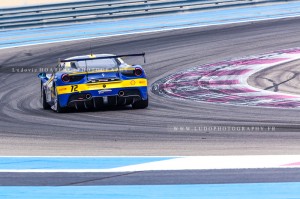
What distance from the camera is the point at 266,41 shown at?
2284cm

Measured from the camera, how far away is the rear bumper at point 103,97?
13812mm

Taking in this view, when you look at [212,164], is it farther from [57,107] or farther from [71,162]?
[57,107]

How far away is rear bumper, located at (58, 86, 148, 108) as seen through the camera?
45.3ft

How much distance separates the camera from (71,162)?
9.21 meters

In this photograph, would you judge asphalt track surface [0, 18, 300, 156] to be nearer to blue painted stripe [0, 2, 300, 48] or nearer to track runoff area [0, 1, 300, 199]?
track runoff area [0, 1, 300, 199]

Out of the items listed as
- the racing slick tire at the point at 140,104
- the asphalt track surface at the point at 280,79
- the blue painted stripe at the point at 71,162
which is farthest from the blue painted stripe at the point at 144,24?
the blue painted stripe at the point at 71,162

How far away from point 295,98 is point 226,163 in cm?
554

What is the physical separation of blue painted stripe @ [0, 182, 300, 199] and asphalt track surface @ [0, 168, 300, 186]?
0.18m

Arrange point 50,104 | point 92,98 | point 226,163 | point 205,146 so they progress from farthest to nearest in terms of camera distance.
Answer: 1. point 50,104
2. point 92,98
3. point 205,146
4. point 226,163

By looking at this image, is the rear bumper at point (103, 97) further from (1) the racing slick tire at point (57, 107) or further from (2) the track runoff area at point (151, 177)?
(2) the track runoff area at point (151, 177)

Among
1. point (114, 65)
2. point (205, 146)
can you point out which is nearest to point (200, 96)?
point (114, 65)

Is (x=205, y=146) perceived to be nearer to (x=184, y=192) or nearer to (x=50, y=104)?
(x=184, y=192)

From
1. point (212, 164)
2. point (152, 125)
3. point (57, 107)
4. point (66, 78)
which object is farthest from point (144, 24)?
point (212, 164)

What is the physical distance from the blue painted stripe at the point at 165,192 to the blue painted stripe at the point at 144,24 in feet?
60.6
